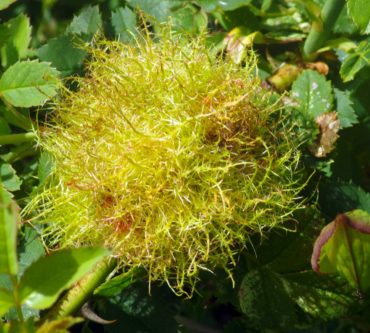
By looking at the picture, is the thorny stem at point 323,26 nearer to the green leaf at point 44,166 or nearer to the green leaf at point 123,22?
the green leaf at point 123,22

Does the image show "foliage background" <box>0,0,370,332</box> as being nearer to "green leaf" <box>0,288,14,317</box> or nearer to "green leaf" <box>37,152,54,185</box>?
"green leaf" <box>37,152,54,185</box>

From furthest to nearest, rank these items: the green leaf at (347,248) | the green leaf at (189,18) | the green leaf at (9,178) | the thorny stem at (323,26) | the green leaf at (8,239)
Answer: the green leaf at (189,18)
the thorny stem at (323,26)
the green leaf at (9,178)
the green leaf at (347,248)
the green leaf at (8,239)

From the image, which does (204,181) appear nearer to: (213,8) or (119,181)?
(119,181)

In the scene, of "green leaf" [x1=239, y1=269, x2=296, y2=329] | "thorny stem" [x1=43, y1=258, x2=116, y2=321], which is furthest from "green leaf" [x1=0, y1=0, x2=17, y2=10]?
"green leaf" [x1=239, y1=269, x2=296, y2=329]

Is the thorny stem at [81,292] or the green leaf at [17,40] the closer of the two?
the thorny stem at [81,292]

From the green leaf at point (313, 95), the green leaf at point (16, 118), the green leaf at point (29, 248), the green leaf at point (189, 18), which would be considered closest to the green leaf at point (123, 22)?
the green leaf at point (189, 18)

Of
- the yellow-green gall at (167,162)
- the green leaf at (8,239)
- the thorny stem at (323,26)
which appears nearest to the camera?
the green leaf at (8,239)

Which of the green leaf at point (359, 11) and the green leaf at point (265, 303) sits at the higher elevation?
the green leaf at point (359, 11)
